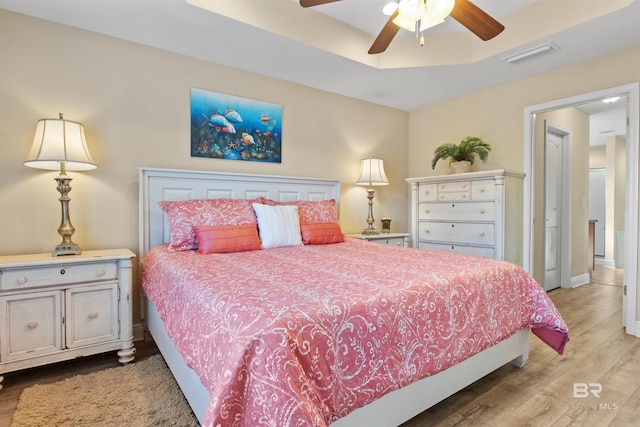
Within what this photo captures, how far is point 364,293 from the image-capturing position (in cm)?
123

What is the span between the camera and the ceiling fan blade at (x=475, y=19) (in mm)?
1674

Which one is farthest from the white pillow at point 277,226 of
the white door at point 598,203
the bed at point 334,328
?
the white door at point 598,203

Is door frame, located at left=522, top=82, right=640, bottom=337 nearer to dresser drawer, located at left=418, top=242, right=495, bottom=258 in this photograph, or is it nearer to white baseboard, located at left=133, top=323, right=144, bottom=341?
dresser drawer, located at left=418, top=242, right=495, bottom=258

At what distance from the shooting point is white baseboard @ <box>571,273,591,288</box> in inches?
163

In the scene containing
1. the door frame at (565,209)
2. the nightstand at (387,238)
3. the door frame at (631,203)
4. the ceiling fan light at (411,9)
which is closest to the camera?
the ceiling fan light at (411,9)

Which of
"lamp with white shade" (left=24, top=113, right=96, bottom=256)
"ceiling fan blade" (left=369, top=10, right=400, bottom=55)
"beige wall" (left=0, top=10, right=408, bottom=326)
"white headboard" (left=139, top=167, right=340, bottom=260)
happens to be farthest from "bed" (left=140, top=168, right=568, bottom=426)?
"ceiling fan blade" (left=369, top=10, right=400, bottom=55)

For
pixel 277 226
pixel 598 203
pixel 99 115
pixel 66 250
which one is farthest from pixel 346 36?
pixel 598 203

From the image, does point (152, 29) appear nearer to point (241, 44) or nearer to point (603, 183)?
point (241, 44)

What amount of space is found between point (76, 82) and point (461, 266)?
9.83ft

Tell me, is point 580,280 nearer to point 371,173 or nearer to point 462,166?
point 462,166

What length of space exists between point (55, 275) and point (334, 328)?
6.18 ft

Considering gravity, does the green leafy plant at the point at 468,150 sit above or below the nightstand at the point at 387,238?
above

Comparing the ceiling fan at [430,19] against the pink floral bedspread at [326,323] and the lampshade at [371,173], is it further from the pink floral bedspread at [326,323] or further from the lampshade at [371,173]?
the lampshade at [371,173]

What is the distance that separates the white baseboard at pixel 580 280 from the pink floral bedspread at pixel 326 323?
9.57 feet
